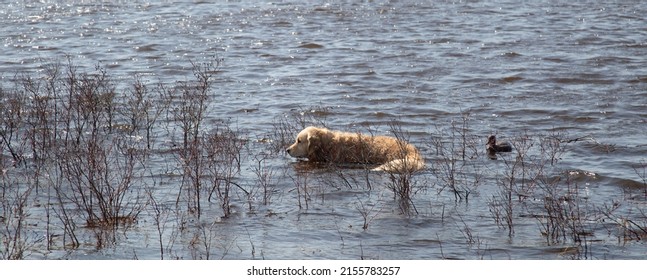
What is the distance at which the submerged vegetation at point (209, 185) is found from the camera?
8.29 m

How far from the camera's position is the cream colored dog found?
11.4 meters

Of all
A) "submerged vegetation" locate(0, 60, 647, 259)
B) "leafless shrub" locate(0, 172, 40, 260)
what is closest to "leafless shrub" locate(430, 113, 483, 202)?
"submerged vegetation" locate(0, 60, 647, 259)

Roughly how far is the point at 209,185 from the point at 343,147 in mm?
2032

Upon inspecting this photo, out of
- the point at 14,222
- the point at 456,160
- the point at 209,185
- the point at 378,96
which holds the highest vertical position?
Result: the point at 14,222

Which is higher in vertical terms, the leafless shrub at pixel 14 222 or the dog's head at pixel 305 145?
the leafless shrub at pixel 14 222

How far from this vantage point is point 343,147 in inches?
457

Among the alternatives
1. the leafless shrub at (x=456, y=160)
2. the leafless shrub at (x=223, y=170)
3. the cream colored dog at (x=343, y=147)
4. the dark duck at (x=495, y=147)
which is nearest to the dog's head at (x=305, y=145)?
the cream colored dog at (x=343, y=147)

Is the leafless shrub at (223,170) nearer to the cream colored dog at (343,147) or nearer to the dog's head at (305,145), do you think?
the dog's head at (305,145)

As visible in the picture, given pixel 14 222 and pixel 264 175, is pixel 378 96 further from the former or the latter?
pixel 14 222

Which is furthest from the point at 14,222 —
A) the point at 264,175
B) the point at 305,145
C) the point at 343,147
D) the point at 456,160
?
the point at 456,160

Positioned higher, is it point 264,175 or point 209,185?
point 264,175

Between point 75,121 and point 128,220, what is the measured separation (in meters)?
4.13
